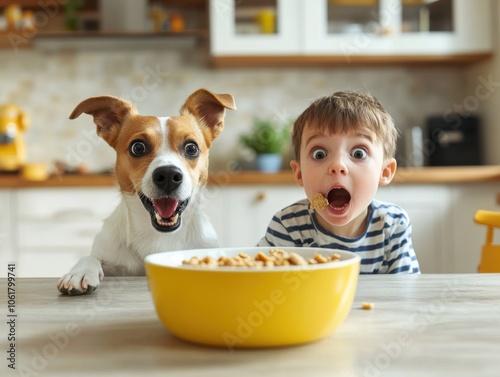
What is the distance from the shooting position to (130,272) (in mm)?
1253

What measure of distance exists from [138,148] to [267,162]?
184cm

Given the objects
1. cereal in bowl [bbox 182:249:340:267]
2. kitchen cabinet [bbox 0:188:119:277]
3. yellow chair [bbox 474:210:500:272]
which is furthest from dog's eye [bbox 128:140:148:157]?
kitchen cabinet [bbox 0:188:119:277]

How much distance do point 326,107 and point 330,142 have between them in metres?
0.11

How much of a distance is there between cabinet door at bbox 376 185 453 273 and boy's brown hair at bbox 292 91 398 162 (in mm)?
1495

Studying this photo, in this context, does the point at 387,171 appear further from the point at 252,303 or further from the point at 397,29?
the point at 397,29

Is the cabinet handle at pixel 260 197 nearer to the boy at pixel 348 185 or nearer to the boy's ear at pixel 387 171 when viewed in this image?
the boy at pixel 348 185

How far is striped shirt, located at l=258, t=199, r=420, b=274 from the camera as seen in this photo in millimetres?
1265

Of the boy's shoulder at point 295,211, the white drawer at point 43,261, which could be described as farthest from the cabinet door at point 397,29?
the boy's shoulder at point 295,211

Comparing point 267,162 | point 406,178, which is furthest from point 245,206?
point 406,178

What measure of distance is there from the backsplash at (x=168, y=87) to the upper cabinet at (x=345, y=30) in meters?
0.35

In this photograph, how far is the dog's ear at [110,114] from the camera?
1339mm

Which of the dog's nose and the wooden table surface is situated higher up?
the dog's nose

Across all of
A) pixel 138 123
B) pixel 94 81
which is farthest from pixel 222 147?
pixel 138 123

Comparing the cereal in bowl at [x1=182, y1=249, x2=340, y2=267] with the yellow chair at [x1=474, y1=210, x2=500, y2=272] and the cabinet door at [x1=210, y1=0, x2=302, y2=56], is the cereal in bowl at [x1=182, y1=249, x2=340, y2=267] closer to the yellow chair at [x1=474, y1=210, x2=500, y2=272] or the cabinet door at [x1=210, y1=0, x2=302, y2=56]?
the yellow chair at [x1=474, y1=210, x2=500, y2=272]
